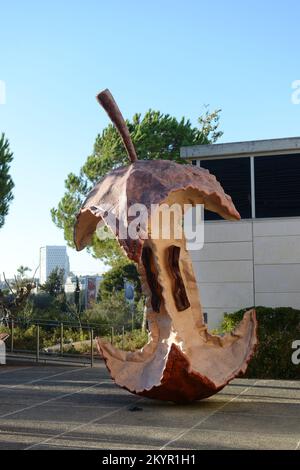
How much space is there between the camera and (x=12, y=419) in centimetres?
781

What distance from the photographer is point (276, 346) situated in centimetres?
1177

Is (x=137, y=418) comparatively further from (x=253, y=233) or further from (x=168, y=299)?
(x=253, y=233)

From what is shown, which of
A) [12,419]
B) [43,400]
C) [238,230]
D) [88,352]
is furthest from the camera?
[88,352]

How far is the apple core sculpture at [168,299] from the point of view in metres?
8.03

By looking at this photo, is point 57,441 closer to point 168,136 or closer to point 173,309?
point 173,309

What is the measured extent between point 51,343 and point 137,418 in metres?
10.7

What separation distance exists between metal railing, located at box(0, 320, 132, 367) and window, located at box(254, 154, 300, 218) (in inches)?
195

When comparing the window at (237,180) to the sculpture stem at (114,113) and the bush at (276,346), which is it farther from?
the sculpture stem at (114,113)

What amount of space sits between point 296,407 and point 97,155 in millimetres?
19731

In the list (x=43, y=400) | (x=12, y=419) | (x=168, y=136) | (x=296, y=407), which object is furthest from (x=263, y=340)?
(x=168, y=136)

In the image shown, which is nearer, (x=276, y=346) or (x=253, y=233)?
(x=276, y=346)

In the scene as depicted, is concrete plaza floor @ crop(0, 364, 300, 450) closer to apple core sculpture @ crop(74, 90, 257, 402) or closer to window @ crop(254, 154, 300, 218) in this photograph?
apple core sculpture @ crop(74, 90, 257, 402)

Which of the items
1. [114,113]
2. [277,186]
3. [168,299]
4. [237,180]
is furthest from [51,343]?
[114,113]

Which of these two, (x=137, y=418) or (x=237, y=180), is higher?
(x=237, y=180)
